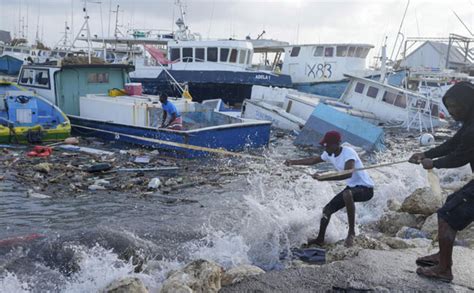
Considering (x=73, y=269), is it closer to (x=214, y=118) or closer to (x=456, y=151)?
(x=456, y=151)

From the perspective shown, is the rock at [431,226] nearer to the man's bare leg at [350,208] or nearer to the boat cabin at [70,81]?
the man's bare leg at [350,208]

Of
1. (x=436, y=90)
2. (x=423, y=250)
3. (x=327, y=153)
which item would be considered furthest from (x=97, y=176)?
(x=436, y=90)

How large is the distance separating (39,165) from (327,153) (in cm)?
735

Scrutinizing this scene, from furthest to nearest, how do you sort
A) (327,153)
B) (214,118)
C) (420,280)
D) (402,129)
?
(402,129) < (214,118) < (327,153) < (420,280)

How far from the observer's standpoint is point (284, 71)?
91.1ft

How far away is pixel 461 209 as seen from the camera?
160 inches

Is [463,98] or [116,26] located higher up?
[116,26]

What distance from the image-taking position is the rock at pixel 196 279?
425 cm

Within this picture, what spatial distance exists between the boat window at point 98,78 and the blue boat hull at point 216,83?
620 centimetres

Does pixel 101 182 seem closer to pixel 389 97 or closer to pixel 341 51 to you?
pixel 389 97

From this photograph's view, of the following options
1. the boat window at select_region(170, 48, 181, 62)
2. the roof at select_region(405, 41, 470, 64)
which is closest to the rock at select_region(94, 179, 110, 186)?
the boat window at select_region(170, 48, 181, 62)

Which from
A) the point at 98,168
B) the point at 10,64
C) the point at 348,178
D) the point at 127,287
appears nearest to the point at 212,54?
the point at 98,168

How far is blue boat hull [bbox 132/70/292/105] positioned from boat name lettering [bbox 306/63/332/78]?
7.64ft

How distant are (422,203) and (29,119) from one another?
38.1 ft
